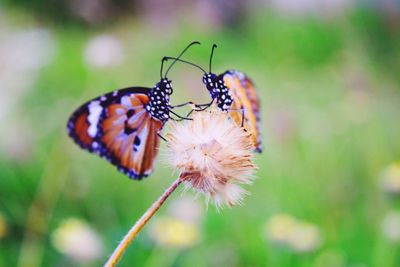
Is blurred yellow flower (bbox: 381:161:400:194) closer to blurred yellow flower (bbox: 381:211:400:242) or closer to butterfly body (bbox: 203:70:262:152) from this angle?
blurred yellow flower (bbox: 381:211:400:242)

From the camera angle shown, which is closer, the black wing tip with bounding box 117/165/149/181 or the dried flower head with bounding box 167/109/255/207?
the dried flower head with bounding box 167/109/255/207

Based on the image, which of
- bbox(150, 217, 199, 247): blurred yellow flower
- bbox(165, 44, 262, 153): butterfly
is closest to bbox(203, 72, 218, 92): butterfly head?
bbox(165, 44, 262, 153): butterfly

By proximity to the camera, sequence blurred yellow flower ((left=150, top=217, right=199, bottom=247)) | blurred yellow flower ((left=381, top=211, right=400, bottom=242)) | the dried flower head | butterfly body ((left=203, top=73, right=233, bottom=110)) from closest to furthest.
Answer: the dried flower head, butterfly body ((left=203, top=73, right=233, bottom=110)), blurred yellow flower ((left=150, top=217, right=199, bottom=247)), blurred yellow flower ((left=381, top=211, right=400, bottom=242))

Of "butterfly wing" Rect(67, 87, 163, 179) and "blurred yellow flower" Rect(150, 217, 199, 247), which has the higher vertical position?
"butterfly wing" Rect(67, 87, 163, 179)

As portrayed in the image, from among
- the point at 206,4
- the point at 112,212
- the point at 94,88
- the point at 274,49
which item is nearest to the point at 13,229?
the point at 112,212

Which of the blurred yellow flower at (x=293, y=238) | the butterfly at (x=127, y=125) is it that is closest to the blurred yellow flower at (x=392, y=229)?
the blurred yellow flower at (x=293, y=238)

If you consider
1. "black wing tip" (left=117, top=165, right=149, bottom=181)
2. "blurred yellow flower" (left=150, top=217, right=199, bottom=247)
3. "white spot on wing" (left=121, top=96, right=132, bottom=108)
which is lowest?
"blurred yellow flower" (left=150, top=217, right=199, bottom=247)

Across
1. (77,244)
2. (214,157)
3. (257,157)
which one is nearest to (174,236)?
(77,244)

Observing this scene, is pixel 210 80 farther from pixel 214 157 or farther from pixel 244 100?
pixel 214 157
